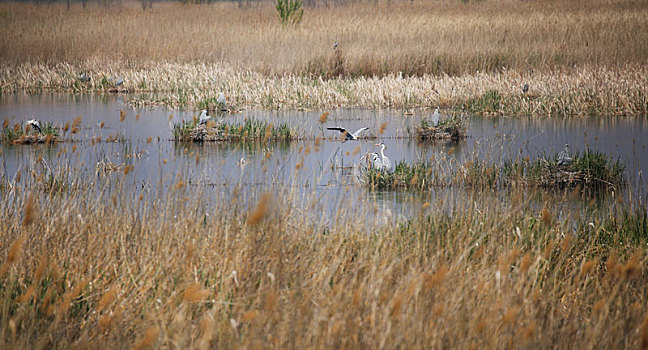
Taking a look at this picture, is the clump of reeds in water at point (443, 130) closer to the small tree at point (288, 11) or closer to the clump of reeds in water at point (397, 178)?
the clump of reeds in water at point (397, 178)

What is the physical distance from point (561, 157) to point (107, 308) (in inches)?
221

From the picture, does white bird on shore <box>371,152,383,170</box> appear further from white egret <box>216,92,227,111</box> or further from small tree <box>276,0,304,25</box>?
small tree <box>276,0,304,25</box>

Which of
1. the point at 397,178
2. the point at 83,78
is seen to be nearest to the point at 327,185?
the point at 397,178

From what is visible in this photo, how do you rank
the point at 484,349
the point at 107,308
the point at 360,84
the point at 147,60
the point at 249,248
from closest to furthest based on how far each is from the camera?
the point at 484,349 < the point at 107,308 < the point at 249,248 < the point at 360,84 < the point at 147,60

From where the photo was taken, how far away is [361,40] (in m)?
20.4

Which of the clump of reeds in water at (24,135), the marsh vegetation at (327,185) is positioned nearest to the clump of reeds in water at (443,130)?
the marsh vegetation at (327,185)

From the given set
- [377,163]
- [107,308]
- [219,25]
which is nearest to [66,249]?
[107,308]

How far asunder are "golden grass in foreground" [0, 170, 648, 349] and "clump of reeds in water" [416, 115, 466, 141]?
19.3 feet

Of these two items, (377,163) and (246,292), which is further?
(377,163)

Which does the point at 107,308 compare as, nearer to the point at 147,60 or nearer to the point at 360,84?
the point at 360,84

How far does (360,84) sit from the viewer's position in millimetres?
16000

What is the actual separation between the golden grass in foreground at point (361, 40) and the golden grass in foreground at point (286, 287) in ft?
44.8

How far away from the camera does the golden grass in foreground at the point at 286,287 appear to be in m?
2.96

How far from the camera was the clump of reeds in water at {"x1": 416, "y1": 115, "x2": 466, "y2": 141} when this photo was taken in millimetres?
11266
